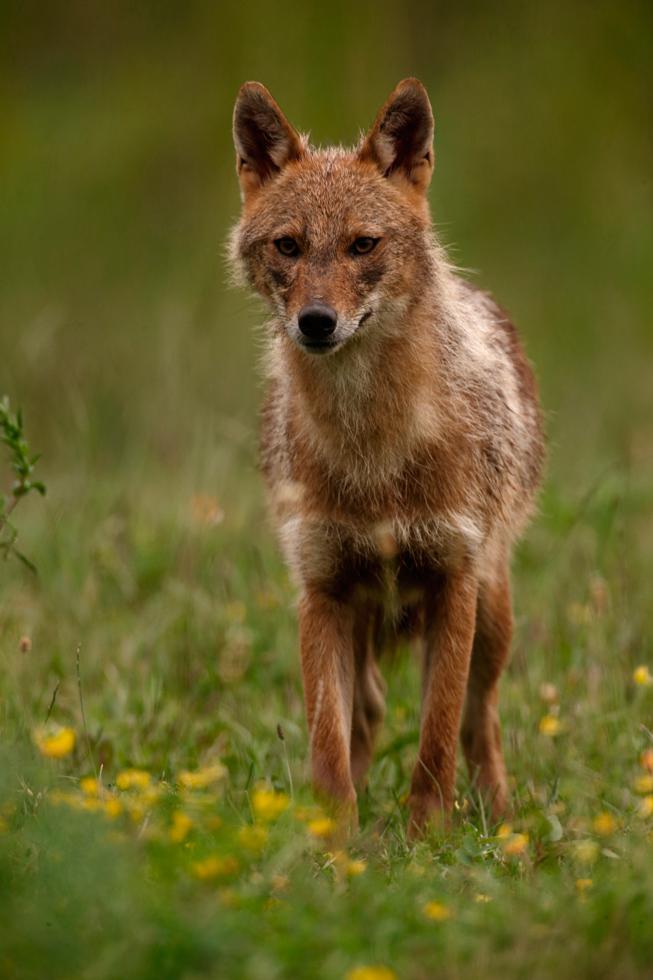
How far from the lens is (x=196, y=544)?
746 cm

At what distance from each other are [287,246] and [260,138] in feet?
2.12

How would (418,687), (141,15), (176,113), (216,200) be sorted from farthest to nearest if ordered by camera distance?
(141,15), (176,113), (216,200), (418,687)

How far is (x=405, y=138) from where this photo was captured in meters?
5.56

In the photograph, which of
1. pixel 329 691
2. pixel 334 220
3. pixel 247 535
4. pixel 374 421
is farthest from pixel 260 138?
pixel 247 535

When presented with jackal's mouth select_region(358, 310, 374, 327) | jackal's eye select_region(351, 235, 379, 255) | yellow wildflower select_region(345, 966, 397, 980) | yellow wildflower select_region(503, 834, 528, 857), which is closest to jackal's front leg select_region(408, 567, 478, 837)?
yellow wildflower select_region(503, 834, 528, 857)

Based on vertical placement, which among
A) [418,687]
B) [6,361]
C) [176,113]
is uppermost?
[176,113]

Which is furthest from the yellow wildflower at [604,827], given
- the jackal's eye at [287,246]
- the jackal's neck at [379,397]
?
the jackal's eye at [287,246]

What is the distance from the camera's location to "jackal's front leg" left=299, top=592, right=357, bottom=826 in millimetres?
5223

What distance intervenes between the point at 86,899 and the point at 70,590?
3882mm

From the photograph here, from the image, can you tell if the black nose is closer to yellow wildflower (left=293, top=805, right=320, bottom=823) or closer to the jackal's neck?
the jackal's neck

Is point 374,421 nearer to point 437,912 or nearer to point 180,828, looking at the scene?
point 180,828

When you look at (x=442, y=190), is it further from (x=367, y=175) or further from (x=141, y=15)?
(x=367, y=175)

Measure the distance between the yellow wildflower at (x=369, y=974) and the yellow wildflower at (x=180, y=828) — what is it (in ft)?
1.87

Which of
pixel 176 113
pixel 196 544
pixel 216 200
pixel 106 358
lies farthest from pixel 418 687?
pixel 176 113
